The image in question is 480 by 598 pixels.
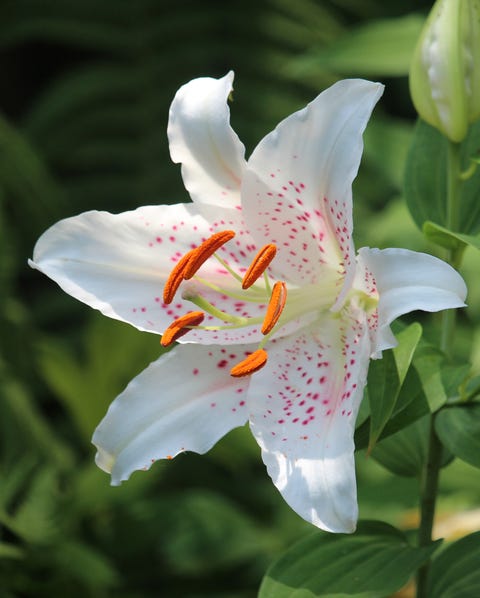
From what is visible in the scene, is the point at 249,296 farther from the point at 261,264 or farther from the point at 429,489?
the point at 429,489

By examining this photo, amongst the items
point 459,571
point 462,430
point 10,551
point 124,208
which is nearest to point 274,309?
point 462,430

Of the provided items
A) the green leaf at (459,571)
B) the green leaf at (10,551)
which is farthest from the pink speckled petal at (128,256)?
the green leaf at (10,551)

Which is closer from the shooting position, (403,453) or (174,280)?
(174,280)

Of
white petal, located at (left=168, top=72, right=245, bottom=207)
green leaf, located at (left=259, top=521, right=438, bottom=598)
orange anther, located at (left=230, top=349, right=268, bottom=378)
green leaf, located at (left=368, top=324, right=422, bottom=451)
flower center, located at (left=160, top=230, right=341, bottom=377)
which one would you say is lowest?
green leaf, located at (left=259, top=521, right=438, bottom=598)

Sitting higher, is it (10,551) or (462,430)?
(462,430)

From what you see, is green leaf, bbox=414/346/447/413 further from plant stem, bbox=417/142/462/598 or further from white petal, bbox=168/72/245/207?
white petal, bbox=168/72/245/207

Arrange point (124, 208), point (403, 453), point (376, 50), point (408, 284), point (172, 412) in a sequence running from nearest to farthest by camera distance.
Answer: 1. point (408, 284)
2. point (172, 412)
3. point (403, 453)
4. point (376, 50)
5. point (124, 208)

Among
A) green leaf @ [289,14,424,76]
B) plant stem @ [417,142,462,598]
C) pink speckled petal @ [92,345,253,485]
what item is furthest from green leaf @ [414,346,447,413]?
green leaf @ [289,14,424,76]
